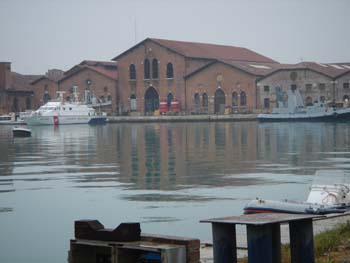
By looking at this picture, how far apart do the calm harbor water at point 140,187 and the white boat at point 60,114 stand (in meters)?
43.4

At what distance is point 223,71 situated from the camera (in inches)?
2675

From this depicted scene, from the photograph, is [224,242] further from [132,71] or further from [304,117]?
[132,71]

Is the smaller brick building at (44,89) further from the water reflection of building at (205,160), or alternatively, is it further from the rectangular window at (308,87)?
the water reflection of building at (205,160)

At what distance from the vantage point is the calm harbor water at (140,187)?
37.9ft

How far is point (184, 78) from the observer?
230 ft

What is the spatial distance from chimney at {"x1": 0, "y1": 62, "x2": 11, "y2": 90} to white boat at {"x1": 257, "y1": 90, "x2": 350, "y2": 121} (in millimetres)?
27630

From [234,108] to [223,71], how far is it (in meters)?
2.98

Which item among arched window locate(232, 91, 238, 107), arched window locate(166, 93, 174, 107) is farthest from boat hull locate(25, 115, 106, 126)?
arched window locate(232, 91, 238, 107)

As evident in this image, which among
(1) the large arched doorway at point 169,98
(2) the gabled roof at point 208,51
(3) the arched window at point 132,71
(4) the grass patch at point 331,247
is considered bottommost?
(4) the grass patch at point 331,247

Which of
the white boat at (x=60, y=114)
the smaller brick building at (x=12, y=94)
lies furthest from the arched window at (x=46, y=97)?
the white boat at (x=60, y=114)

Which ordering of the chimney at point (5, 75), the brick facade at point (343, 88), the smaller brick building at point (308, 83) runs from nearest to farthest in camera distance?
the brick facade at point (343, 88) → the smaller brick building at point (308, 83) → the chimney at point (5, 75)

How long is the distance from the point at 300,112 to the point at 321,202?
52032mm

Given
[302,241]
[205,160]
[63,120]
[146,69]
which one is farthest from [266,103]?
[302,241]

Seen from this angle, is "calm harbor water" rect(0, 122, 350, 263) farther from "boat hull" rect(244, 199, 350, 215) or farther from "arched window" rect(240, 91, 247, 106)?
"arched window" rect(240, 91, 247, 106)
